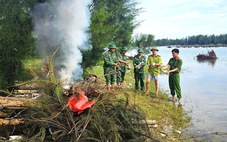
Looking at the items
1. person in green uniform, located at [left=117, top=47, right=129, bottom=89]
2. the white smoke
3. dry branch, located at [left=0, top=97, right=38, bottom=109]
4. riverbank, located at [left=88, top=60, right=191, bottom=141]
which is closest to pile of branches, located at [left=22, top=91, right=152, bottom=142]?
dry branch, located at [left=0, top=97, right=38, bottom=109]

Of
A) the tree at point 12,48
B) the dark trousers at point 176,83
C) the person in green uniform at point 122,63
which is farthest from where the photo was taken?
the person in green uniform at point 122,63

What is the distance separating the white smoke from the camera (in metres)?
10.6

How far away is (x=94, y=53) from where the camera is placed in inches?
514

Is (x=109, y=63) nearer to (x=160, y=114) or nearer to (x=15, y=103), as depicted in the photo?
(x=160, y=114)

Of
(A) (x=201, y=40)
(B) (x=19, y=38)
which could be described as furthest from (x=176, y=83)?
(A) (x=201, y=40)

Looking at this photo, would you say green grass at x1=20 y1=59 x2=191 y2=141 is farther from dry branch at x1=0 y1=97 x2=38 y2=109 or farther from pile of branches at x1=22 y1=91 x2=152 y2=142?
dry branch at x1=0 y1=97 x2=38 y2=109

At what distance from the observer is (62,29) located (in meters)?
10.8

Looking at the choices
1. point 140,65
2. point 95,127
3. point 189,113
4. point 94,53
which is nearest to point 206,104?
point 189,113

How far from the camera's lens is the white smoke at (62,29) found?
10578 mm

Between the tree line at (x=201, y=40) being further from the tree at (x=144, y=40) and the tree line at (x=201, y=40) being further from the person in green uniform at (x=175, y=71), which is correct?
the person in green uniform at (x=175, y=71)

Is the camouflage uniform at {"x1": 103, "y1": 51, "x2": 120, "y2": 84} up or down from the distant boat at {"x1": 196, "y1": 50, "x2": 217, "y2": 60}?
up

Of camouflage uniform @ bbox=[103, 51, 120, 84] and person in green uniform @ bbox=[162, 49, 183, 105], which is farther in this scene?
camouflage uniform @ bbox=[103, 51, 120, 84]

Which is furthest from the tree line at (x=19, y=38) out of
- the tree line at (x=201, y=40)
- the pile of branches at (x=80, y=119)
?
the tree line at (x=201, y=40)

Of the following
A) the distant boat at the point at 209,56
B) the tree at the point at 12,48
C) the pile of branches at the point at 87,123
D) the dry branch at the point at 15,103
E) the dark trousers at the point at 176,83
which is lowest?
the distant boat at the point at 209,56
